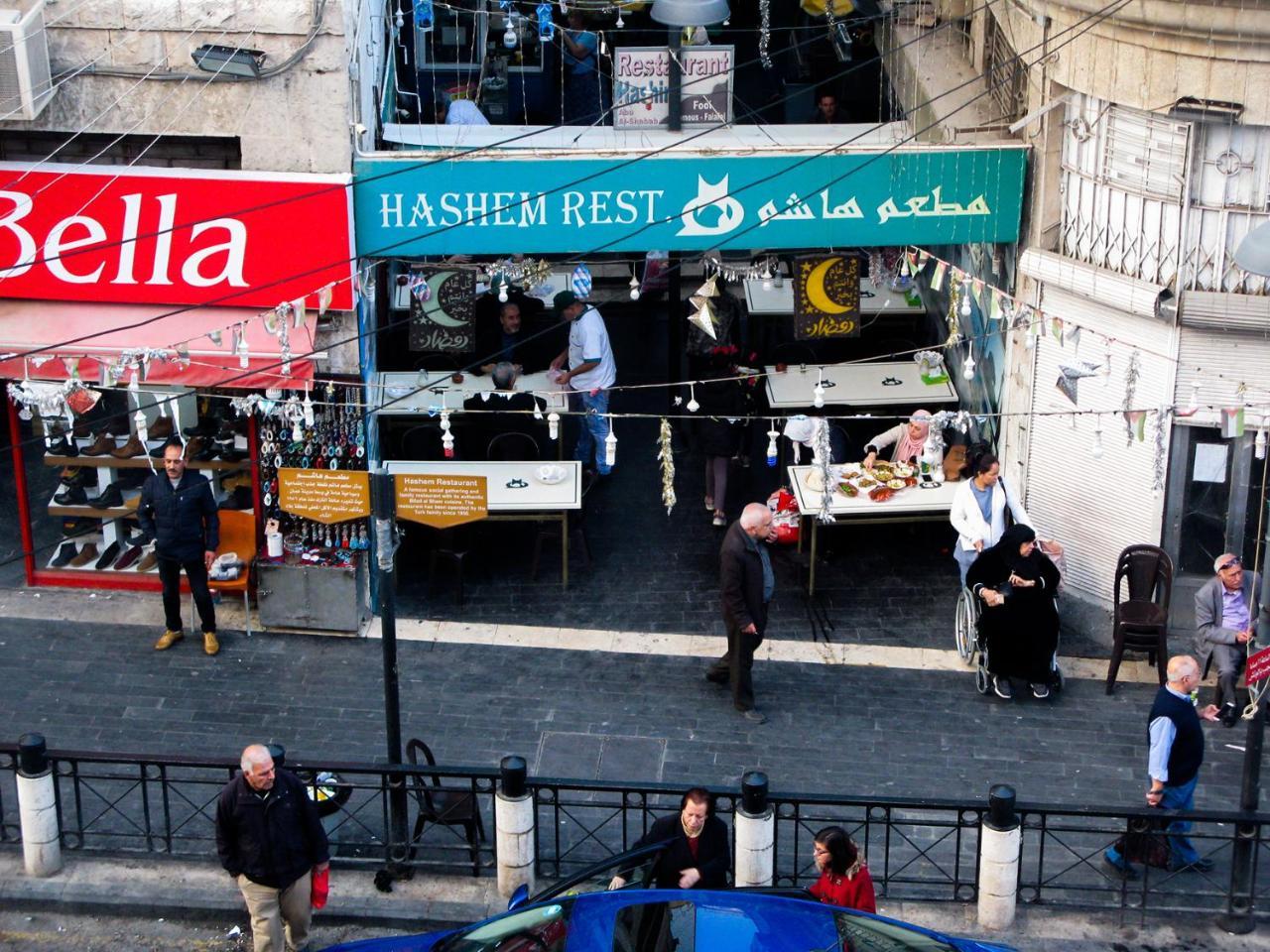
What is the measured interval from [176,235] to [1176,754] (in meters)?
8.32

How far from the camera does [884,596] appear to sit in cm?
1581

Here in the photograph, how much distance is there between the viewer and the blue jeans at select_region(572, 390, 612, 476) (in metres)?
17.1

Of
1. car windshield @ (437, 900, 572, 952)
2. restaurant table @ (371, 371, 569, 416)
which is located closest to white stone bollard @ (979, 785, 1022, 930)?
car windshield @ (437, 900, 572, 952)

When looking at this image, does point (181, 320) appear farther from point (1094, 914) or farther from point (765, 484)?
point (1094, 914)

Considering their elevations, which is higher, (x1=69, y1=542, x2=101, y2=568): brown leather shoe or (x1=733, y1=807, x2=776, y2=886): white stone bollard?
(x1=69, y1=542, x2=101, y2=568): brown leather shoe

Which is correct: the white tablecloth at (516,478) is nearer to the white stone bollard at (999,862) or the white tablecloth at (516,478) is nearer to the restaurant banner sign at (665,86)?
the restaurant banner sign at (665,86)

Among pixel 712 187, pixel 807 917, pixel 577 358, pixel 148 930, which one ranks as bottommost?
pixel 148 930

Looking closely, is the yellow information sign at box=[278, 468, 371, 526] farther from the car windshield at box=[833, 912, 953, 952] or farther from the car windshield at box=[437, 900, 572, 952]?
the car windshield at box=[833, 912, 953, 952]

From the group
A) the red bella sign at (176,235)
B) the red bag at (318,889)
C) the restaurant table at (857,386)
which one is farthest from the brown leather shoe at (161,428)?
the red bag at (318,889)

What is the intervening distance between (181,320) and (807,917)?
24.4 feet

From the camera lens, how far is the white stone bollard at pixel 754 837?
11.3 m

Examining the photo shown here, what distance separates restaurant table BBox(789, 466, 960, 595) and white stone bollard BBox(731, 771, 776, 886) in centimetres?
438

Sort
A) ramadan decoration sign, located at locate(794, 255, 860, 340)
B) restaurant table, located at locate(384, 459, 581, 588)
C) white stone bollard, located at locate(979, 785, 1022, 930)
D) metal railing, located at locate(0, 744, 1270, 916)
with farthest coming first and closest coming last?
ramadan decoration sign, located at locate(794, 255, 860, 340)
restaurant table, located at locate(384, 459, 581, 588)
metal railing, located at locate(0, 744, 1270, 916)
white stone bollard, located at locate(979, 785, 1022, 930)

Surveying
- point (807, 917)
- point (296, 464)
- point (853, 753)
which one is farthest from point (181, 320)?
point (807, 917)
